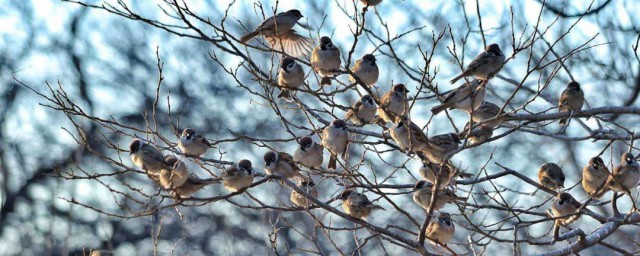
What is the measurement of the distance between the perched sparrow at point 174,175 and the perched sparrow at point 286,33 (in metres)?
0.87

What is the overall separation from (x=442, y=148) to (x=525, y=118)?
2.02 ft

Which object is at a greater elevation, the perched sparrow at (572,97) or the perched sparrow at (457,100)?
the perched sparrow at (572,97)

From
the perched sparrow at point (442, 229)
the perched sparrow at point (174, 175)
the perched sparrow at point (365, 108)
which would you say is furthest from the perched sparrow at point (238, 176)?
the perched sparrow at point (442, 229)

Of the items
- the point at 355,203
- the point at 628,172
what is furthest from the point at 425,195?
the point at 628,172

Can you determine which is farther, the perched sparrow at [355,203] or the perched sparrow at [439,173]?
the perched sparrow at [355,203]

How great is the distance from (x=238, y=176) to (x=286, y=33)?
244 centimetres

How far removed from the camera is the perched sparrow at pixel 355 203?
6.78 meters

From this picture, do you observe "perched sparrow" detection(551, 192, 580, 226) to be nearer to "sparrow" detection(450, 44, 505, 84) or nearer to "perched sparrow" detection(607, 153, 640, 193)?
"perched sparrow" detection(607, 153, 640, 193)

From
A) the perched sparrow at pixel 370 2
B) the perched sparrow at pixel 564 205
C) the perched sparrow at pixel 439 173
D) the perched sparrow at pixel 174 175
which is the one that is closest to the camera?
the perched sparrow at pixel 439 173

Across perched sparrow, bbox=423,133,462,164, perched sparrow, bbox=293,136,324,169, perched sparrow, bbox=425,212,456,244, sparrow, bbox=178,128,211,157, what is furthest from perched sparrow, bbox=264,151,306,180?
perched sparrow, bbox=425,212,456,244

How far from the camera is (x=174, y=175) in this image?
19.4 ft

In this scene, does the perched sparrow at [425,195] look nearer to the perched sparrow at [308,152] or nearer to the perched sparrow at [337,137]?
the perched sparrow at [337,137]

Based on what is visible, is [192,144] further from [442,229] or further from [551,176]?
[551,176]

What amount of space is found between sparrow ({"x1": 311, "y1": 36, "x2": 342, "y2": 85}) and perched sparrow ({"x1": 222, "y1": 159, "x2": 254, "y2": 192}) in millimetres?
1002
